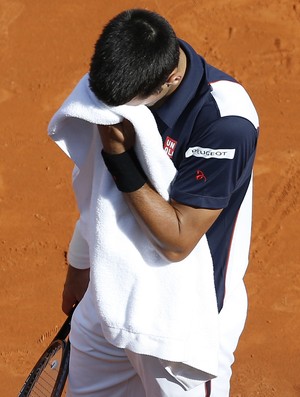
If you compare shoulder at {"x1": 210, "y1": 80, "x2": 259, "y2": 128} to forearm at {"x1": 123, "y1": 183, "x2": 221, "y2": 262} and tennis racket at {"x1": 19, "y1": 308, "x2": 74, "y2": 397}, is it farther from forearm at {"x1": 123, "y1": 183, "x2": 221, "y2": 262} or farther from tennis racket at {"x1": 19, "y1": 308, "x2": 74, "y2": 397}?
tennis racket at {"x1": 19, "y1": 308, "x2": 74, "y2": 397}

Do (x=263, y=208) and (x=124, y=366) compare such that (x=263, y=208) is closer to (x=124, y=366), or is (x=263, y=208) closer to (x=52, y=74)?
(x=52, y=74)

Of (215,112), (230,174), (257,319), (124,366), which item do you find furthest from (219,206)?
(257,319)

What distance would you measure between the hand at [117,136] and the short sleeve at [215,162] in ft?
0.89

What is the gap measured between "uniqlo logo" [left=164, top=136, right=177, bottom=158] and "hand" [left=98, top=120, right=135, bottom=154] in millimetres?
243

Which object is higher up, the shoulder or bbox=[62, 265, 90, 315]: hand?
the shoulder

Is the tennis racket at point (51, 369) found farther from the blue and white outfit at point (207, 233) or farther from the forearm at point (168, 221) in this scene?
the forearm at point (168, 221)

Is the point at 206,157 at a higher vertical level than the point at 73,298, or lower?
higher

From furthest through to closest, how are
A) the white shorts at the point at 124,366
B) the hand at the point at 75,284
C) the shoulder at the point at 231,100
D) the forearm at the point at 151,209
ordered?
the hand at the point at 75,284, the white shorts at the point at 124,366, the shoulder at the point at 231,100, the forearm at the point at 151,209

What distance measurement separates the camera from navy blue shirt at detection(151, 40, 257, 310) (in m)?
3.65

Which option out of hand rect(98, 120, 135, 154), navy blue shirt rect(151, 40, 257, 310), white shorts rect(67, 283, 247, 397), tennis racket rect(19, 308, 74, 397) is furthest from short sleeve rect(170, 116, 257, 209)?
tennis racket rect(19, 308, 74, 397)

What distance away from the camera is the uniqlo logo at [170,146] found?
380 cm

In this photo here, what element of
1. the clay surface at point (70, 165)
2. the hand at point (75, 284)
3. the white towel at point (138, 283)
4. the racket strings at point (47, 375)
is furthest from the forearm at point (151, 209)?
the clay surface at point (70, 165)

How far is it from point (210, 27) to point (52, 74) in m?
1.60

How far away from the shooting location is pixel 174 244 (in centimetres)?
367
